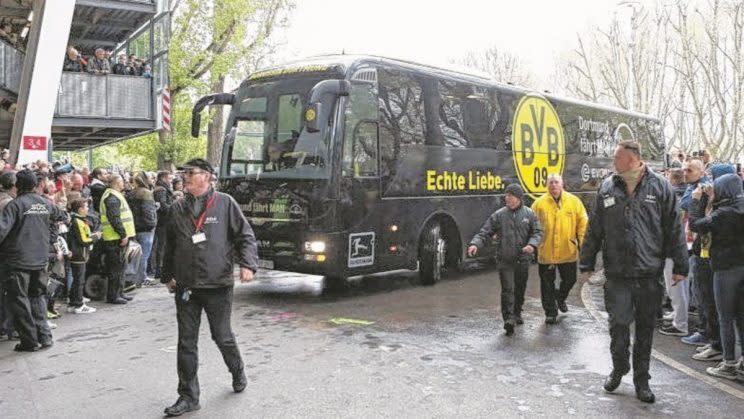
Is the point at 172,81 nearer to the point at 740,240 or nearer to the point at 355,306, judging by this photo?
the point at 355,306

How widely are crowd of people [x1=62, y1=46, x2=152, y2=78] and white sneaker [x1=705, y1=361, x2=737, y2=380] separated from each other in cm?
1886

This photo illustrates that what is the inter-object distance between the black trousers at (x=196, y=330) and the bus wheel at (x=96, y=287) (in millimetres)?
5348

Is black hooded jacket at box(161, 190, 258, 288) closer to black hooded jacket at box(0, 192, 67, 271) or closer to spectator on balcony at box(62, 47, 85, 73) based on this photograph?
black hooded jacket at box(0, 192, 67, 271)

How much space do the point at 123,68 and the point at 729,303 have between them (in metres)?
19.4

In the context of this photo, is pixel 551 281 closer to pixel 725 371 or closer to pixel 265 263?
pixel 725 371

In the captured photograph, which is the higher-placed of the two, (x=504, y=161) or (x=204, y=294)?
(x=504, y=161)

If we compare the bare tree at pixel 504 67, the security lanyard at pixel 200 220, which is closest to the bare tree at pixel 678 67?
the bare tree at pixel 504 67

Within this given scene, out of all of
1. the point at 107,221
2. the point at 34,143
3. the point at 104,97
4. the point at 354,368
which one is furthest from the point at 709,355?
the point at 104,97

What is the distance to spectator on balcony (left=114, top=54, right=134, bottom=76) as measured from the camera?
853 inches

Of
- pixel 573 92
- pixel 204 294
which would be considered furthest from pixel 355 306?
pixel 573 92

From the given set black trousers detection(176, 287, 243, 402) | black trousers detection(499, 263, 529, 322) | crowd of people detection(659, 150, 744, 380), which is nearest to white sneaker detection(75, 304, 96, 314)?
black trousers detection(176, 287, 243, 402)

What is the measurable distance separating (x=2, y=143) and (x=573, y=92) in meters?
28.2

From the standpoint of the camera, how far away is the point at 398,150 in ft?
35.3

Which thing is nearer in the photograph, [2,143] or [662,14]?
[2,143]
